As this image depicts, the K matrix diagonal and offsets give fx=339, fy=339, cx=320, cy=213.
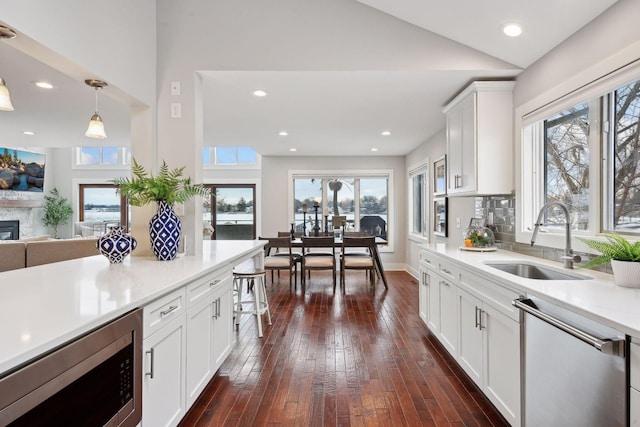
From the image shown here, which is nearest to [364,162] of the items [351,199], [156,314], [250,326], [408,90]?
[351,199]

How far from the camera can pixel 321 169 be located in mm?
6949

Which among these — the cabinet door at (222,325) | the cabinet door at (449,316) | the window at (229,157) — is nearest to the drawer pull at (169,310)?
the cabinet door at (222,325)

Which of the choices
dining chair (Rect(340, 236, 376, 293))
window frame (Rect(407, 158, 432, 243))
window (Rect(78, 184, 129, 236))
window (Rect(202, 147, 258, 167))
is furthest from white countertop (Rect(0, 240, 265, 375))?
window (Rect(78, 184, 129, 236))

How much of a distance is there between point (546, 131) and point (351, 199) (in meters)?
4.70

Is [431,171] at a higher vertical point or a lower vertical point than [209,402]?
higher

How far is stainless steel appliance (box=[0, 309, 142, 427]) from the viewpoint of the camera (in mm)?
831

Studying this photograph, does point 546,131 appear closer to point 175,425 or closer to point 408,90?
point 408,90

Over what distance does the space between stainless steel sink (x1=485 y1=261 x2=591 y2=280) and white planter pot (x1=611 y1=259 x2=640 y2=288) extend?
321 mm

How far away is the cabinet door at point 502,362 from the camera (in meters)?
1.68

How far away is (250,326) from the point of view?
11.7 feet

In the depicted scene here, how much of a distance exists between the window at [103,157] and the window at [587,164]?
9.59 metres

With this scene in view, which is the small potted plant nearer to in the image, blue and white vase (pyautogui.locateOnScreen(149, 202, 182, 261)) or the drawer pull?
blue and white vase (pyautogui.locateOnScreen(149, 202, 182, 261))

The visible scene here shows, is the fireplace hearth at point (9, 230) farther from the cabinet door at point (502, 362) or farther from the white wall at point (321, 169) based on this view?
the cabinet door at point (502, 362)

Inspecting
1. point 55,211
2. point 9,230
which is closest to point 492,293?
point 9,230
